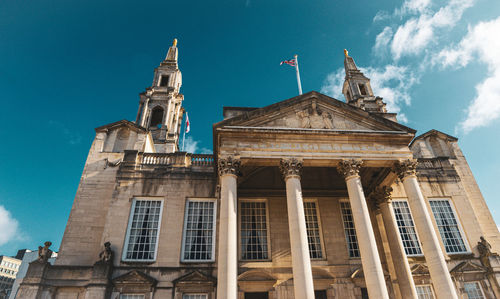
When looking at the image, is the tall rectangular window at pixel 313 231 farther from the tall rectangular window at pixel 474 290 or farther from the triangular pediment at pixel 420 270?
the tall rectangular window at pixel 474 290

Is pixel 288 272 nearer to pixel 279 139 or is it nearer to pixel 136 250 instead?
pixel 279 139

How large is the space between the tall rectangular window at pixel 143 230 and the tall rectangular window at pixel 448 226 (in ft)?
53.6

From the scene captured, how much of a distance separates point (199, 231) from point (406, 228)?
39.8 feet

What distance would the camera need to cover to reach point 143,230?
15359 mm

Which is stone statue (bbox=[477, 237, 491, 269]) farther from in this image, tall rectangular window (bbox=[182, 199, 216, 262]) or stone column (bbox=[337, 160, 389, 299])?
tall rectangular window (bbox=[182, 199, 216, 262])

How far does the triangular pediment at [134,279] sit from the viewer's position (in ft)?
44.4

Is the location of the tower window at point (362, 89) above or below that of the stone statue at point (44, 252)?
above

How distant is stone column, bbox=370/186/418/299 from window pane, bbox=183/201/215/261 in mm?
9310

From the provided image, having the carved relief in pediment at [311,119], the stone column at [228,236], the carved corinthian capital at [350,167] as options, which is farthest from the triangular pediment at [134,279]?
the carved corinthian capital at [350,167]

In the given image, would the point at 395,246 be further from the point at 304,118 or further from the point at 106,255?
the point at 106,255

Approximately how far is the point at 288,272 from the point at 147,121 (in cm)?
2614

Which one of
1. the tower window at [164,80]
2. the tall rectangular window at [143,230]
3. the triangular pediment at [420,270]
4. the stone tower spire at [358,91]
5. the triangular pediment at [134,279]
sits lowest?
the triangular pediment at [134,279]

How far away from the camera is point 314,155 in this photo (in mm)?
13617

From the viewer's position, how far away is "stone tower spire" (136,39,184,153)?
111 feet
